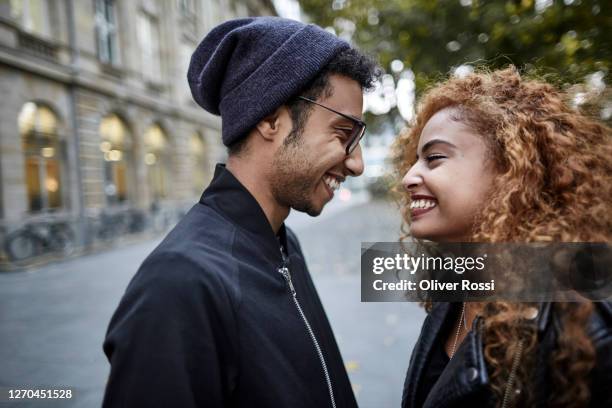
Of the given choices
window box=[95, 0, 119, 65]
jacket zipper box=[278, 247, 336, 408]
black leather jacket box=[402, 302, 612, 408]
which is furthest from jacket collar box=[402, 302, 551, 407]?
window box=[95, 0, 119, 65]

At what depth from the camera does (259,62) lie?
4.54 feet

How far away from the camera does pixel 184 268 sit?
1056 mm

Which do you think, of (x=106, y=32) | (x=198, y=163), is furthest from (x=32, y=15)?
(x=198, y=163)

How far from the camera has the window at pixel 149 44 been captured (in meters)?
9.31

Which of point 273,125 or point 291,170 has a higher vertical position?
point 273,125

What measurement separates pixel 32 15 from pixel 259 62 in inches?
426

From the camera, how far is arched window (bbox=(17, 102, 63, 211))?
31.1 feet

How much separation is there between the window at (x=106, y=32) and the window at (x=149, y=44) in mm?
719

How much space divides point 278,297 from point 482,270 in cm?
66

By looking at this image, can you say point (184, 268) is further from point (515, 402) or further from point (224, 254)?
point (515, 402)

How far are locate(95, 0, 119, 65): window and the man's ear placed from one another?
10296 millimetres

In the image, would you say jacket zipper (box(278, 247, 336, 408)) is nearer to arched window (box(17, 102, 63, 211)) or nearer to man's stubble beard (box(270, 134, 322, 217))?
man's stubble beard (box(270, 134, 322, 217))

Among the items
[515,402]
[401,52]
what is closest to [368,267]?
[515,402]

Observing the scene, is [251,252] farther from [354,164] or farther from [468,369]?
[468,369]
